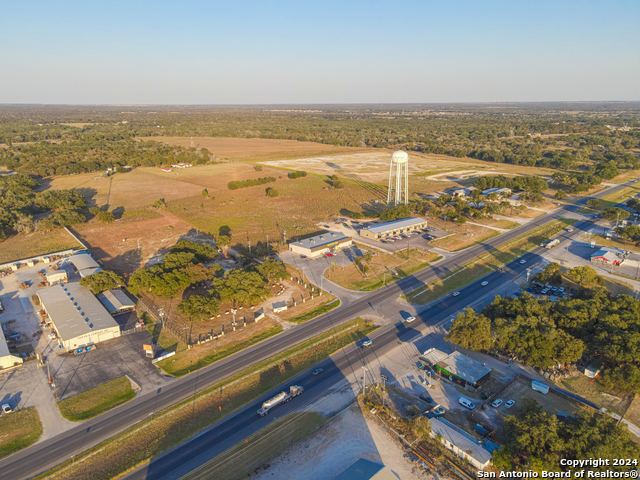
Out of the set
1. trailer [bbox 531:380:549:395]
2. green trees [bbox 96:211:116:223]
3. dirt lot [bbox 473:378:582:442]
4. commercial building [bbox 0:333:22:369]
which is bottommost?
dirt lot [bbox 473:378:582:442]

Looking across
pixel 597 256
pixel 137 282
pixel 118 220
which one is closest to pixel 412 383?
pixel 137 282

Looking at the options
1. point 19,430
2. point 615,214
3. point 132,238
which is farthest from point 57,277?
point 615,214

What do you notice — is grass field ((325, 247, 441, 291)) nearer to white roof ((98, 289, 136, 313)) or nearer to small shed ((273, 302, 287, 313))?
small shed ((273, 302, 287, 313))

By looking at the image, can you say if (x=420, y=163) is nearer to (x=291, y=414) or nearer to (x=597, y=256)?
(x=597, y=256)

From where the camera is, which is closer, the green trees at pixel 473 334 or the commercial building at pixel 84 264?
the green trees at pixel 473 334

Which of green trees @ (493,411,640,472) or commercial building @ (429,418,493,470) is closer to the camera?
green trees @ (493,411,640,472)

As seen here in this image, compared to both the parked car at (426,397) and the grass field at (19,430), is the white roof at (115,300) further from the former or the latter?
the parked car at (426,397)

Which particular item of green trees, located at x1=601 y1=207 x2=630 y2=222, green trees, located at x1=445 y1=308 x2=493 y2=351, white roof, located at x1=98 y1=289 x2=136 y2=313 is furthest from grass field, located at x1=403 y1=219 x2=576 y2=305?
white roof, located at x1=98 y1=289 x2=136 y2=313

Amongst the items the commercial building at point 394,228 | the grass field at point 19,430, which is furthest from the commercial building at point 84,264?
the commercial building at point 394,228
